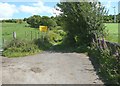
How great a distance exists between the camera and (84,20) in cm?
2267

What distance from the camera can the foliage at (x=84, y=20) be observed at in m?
22.5

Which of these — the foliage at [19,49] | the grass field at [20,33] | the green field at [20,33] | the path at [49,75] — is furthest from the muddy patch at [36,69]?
the grass field at [20,33]

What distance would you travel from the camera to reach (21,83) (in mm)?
10062

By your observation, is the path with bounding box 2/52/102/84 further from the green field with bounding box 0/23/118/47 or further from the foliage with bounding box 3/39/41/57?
the green field with bounding box 0/23/118/47

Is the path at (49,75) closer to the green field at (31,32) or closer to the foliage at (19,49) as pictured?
the foliage at (19,49)

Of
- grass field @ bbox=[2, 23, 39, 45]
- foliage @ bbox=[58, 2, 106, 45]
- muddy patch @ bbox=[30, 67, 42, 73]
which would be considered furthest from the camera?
grass field @ bbox=[2, 23, 39, 45]

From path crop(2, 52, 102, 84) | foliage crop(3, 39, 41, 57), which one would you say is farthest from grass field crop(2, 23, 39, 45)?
path crop(2, 52, 102, 84)

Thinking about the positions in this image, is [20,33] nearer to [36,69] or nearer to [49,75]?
[36,69]

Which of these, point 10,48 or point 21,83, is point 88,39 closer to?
point 10,48

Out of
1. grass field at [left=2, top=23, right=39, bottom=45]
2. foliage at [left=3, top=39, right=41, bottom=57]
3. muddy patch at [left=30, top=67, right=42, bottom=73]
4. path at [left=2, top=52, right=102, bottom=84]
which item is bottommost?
grass field at [left=2, top=23, right=39, bottom=45]

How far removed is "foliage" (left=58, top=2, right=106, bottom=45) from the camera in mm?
22500

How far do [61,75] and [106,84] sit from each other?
2.53 meters

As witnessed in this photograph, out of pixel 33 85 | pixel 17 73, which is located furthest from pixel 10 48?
pixel 33 85

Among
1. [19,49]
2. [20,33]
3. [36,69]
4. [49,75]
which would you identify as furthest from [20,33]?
[49,75]
